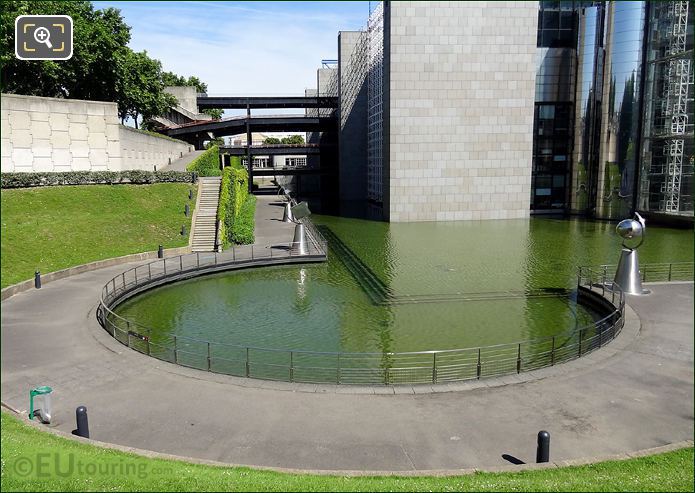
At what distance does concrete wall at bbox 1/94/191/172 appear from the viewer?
38438mm

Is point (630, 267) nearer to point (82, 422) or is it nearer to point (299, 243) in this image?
point (299, 243)

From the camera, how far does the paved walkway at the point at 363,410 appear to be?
11945mm

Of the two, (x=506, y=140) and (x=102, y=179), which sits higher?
(x=506, y=140)

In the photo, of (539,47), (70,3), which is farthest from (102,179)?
(539,47)

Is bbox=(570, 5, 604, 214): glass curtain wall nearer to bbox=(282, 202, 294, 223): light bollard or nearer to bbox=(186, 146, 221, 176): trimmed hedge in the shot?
bbox=(282, 202, 294, 223): light bollard

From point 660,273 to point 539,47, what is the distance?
132 ft

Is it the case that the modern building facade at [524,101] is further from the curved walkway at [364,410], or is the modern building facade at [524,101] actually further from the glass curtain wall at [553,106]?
the curved walkway at [364,410]

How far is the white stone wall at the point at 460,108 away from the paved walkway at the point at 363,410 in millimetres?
39781

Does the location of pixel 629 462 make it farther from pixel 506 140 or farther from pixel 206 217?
pixel 506 140

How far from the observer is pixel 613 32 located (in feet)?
186

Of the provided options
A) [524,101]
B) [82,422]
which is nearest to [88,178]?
[82,422]

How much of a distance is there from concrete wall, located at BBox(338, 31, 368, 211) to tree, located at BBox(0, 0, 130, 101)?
3131 centimetres

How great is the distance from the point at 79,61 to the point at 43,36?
45868 millimetres

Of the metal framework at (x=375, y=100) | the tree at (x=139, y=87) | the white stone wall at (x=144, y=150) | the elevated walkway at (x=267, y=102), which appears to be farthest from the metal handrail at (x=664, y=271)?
the elevated walkway at (x=267, y=102)
